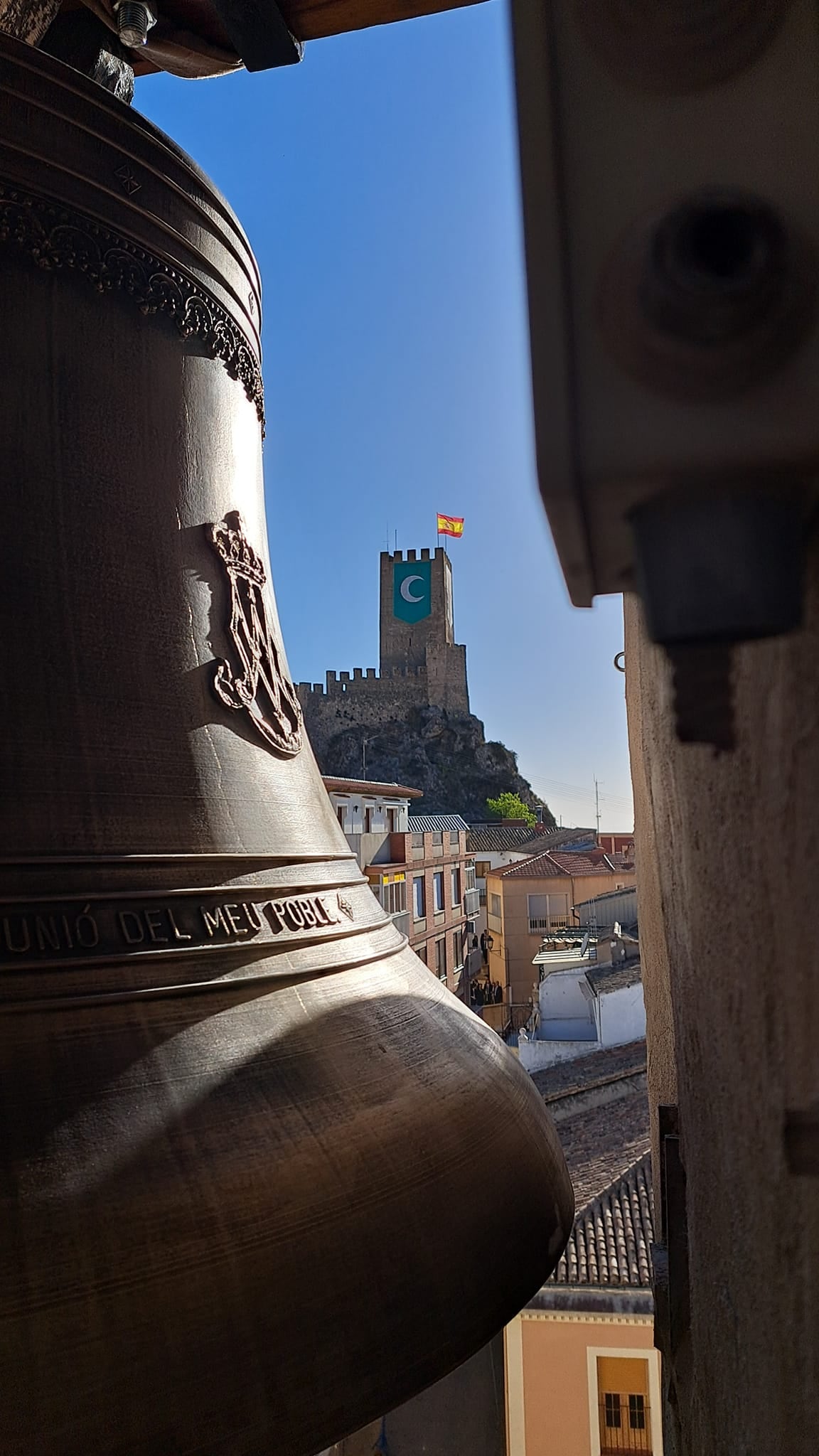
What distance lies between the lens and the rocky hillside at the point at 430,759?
35.9 metres

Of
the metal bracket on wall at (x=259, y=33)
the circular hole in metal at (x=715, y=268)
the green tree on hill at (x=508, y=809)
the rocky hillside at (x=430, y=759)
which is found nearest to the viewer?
the circular hole in metal at (x=715, y=268)

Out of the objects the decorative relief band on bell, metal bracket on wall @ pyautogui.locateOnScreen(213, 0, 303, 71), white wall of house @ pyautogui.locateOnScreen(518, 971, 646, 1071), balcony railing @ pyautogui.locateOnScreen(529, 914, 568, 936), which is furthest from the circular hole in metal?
balcony railing @ pyautogui.locateOnScreen(529, 914, 568, 936)

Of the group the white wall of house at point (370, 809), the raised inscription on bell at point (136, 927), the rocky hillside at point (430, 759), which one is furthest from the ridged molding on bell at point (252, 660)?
the rocky hillside at point (430, 759)

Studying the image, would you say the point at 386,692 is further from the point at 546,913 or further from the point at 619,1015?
the point at 619,1015

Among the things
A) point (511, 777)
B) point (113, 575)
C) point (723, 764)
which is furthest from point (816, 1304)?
point (511, 777)

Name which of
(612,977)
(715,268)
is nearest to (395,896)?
(612,977)

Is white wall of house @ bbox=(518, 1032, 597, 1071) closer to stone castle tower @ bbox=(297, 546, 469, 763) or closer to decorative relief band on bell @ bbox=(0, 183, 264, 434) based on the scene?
decorative relief band on bell @ bbox=(0, 183, 264, 434)

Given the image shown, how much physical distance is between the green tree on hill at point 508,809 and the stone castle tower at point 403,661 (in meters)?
4.23

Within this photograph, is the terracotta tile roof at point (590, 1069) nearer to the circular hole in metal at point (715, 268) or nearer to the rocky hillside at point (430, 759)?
the circular hole in metal at point (715, 268)

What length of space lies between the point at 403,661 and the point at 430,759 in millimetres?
4185

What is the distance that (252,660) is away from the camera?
1318mm

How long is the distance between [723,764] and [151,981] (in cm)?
64

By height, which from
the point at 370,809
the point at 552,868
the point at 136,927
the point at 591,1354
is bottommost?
the point at 591,1354

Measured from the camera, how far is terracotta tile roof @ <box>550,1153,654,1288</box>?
20.1 ft
